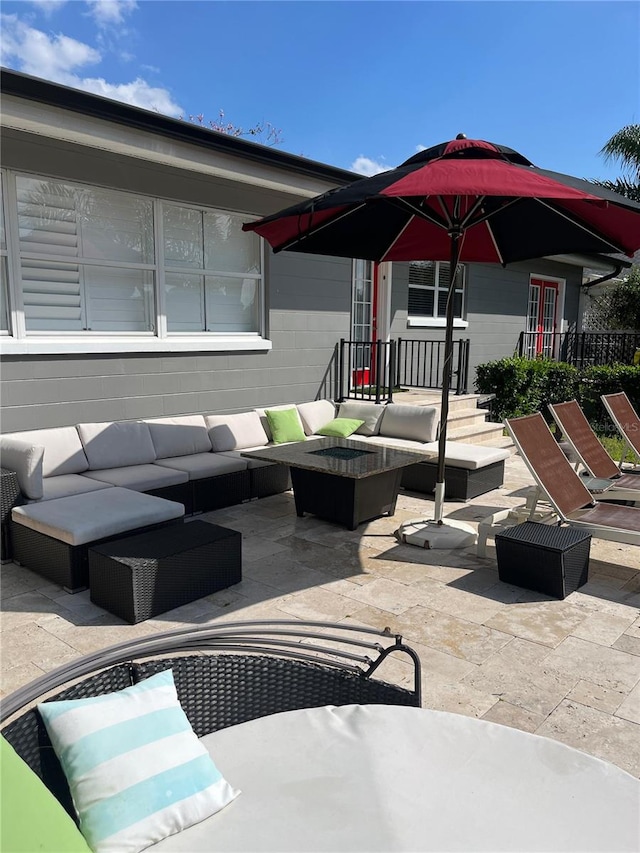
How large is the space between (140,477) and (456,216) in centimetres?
318

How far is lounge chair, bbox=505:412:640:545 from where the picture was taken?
3.87 metres

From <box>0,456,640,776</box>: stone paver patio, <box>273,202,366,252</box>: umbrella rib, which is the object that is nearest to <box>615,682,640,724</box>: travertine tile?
<box>0,456,640,776</box>: stone paver patio

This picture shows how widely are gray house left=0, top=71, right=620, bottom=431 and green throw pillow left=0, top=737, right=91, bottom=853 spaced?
455 centimetres

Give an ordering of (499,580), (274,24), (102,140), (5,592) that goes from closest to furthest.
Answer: (5,592), (499,580), (102,140), (274,24)

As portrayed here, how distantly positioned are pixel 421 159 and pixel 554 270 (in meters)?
10.4

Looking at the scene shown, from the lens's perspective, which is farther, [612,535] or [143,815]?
[612,535]

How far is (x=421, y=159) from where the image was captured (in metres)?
3.96

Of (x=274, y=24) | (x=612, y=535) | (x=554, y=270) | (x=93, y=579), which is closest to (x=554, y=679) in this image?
(x=612, y=535)

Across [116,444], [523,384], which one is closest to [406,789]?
[116,444]

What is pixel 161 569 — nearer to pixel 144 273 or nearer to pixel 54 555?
pixel 54 555

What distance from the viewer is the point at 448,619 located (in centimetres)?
335

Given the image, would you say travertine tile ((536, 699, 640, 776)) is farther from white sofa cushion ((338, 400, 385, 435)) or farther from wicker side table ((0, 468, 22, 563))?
white sofa cushion ((338, 400, 385, 435))

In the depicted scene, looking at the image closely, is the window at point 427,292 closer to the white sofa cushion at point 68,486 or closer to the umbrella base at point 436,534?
the umbrella base at point 436,534

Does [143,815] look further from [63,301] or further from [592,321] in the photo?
[592,321]
